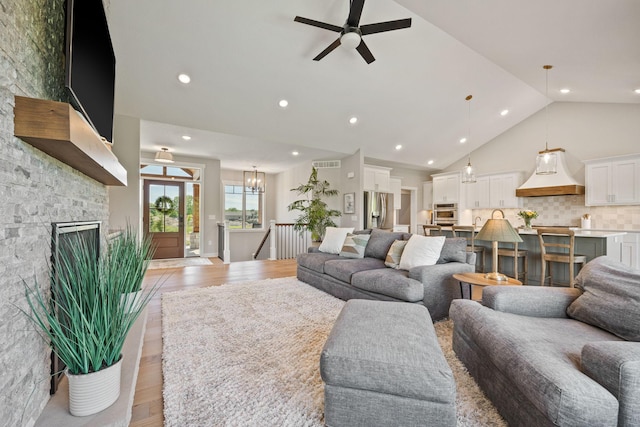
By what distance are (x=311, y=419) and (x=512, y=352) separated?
1.06 metres

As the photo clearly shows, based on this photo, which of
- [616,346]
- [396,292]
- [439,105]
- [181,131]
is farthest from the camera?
[439,105]

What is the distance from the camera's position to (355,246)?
4.11 metres

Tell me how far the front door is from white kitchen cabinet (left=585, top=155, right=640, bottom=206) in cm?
921

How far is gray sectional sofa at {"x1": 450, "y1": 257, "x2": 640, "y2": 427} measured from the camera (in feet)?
3.43

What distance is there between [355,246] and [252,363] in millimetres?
2374

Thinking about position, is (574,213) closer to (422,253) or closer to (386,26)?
(422,253)

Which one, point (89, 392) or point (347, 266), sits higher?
point (347, 266)

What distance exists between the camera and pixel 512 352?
4.50 ft

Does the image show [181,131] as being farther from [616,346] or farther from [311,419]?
[616,346]

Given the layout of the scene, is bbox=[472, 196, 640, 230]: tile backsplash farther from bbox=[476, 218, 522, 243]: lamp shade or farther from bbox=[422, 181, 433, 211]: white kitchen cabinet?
bbox=[476, 218, 522, 243]: lamp shade

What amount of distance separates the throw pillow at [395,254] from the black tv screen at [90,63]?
10.3 feet

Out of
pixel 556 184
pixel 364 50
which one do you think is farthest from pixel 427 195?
pixel 364 50

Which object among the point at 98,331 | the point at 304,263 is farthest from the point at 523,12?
the point at 98,331

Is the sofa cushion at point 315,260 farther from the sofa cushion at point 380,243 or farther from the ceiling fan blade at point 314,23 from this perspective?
the ceiling fan blade at point 314,23
